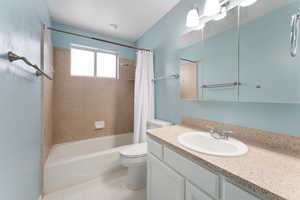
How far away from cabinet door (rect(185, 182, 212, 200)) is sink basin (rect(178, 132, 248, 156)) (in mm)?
233

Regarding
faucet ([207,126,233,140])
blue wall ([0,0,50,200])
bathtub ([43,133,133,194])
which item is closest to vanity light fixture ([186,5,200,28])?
faucet ([207,126,233,140])

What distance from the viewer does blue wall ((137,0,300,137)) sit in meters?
0.85

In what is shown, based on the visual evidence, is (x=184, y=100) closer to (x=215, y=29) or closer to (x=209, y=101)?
(x=209, y=101)

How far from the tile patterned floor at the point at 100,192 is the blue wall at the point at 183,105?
1.12 meters

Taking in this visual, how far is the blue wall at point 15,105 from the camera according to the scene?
623mm

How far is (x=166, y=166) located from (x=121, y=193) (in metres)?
0.92

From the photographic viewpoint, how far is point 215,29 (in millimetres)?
1208

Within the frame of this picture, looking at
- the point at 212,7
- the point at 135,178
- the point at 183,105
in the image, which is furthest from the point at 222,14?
the point at 135,178

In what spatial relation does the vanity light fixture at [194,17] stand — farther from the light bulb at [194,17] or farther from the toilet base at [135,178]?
the toilet base at [135,178]

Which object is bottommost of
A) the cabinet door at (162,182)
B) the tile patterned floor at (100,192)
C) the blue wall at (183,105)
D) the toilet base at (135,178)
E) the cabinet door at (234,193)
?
the tile patterned floor at (100,192)

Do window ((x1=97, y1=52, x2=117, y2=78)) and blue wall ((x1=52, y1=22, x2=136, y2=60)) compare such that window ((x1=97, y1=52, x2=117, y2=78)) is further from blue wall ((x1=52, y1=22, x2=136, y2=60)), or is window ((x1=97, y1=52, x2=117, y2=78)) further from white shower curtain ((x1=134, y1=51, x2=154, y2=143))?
white shower curtain ((x1=134, y1=51, x2=154, y2=143))

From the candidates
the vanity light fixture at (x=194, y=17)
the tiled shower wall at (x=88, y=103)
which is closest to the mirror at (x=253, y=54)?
the vanity light fixture at (x=194, y=17)

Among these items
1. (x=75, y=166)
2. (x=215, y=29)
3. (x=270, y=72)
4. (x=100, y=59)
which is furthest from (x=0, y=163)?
(x=100, y=59)

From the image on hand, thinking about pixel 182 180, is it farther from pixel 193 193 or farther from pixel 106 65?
pixel 106 65
